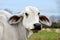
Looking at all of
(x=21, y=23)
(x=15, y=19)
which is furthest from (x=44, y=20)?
(x=15, y=19)

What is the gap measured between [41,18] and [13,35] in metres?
0.89

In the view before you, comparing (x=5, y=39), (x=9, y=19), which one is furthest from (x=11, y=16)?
(x=5, y=39)

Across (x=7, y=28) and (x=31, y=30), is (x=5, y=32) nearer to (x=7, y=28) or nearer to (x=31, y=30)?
(x=7, y=28)

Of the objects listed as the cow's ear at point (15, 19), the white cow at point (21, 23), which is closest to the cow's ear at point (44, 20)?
the white cow at point (21, 23)

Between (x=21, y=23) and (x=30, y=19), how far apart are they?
45 centimetres

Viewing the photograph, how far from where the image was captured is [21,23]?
8.74 meters

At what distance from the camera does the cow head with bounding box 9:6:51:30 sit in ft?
27.1

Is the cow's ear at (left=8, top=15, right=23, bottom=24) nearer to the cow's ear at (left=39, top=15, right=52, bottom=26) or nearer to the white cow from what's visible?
the white cow

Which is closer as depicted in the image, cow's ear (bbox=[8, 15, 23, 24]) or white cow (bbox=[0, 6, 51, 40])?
white cow (bbox=[0, 6, 51, 40])

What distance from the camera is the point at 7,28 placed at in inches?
338

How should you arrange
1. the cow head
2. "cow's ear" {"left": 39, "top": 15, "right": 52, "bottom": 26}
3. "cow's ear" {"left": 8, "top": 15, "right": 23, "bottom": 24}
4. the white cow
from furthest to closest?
"cow's ear" {"left": 39, "top": 15, "right": 52, "bottom": 26} → "cow's ear" {"left": 8, "top": 15, "right": 23, "bottom": 24} → the white cow → the cow head

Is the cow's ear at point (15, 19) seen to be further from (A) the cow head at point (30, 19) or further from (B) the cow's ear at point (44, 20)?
(B) the cow's ear at point (44, 20)

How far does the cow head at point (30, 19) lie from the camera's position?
8250mm

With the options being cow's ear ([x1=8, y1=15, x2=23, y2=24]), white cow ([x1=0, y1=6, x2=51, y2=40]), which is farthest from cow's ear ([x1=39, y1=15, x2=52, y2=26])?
cow's ear ([x1=8, y1=15, x2=23, y2=24])
